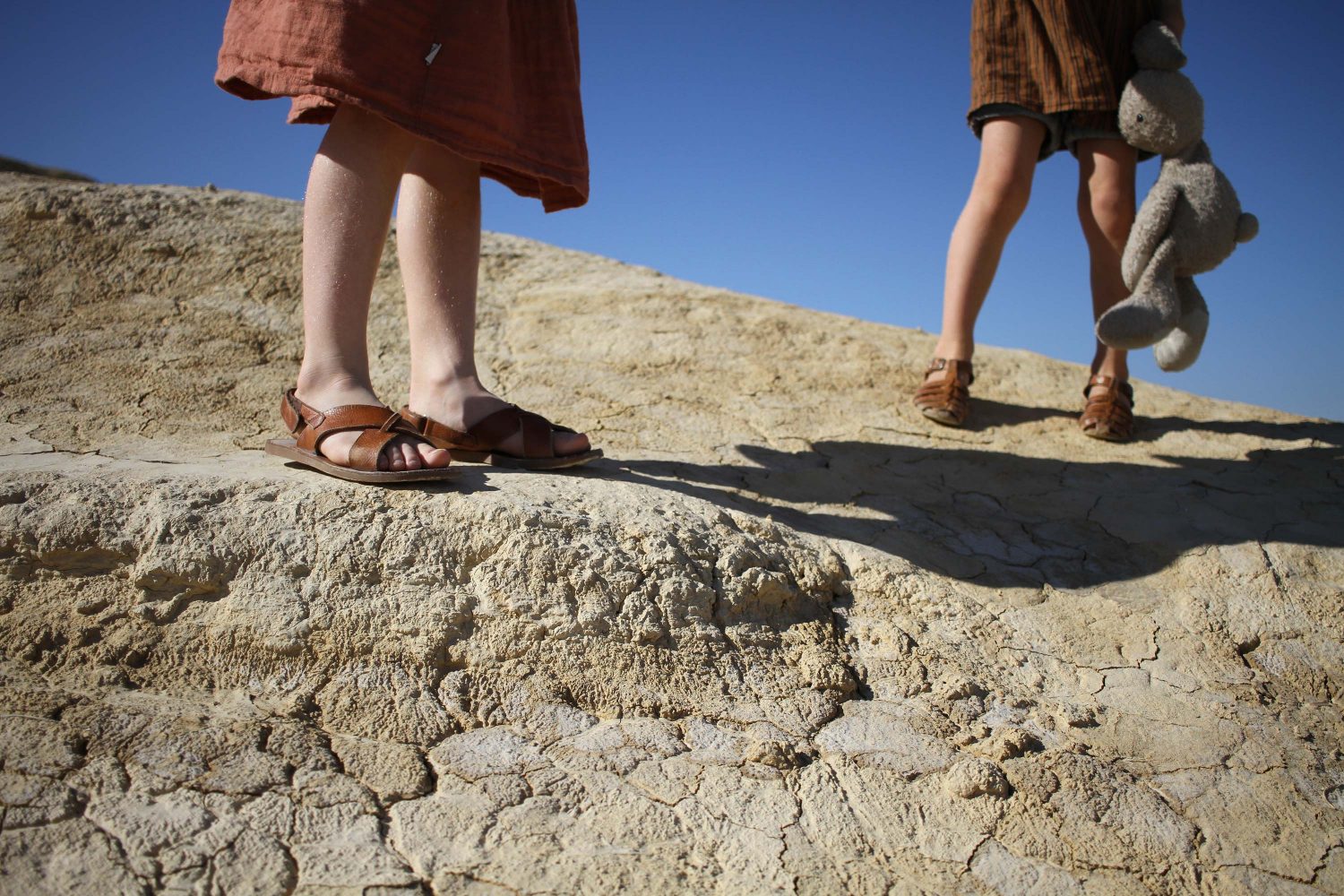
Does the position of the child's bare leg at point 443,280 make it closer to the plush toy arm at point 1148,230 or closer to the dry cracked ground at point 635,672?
the dry cracked ground at point 635,672

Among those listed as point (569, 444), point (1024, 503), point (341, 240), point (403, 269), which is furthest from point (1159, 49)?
point (341, 240)

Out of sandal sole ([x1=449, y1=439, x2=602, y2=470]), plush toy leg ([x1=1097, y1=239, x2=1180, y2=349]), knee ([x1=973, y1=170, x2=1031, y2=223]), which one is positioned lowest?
sandal sole ([x1=449, y1=439, x2=602, y2=470])

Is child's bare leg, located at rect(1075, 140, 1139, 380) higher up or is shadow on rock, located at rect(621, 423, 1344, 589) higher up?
child's bare leg, located at rect(1075, 140, 1139, 380)

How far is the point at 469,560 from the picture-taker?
4.04ft

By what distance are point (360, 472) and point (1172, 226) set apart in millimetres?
1881

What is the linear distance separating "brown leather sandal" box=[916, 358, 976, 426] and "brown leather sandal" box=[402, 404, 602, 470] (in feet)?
3.87

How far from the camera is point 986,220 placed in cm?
229

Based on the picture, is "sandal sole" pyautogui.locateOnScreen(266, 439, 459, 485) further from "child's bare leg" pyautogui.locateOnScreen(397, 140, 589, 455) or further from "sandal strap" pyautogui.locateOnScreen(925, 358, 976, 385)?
"sandal strap" pyautogui.locateOnScreen(925, 358, 976, 385)

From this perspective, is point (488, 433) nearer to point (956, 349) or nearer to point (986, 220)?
point (956, 349)

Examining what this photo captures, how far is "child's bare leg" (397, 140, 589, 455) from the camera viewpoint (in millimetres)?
1498

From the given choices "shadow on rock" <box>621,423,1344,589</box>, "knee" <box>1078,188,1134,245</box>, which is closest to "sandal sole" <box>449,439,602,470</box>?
"shadow on rock" <box>621,423,1344,589</box>

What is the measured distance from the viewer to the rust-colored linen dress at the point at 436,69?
1268mm

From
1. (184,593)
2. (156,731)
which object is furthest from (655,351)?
(156,731)

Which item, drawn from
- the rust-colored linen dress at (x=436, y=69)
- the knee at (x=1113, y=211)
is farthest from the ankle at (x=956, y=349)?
the rust-colored linen dress at (x=436, y=69)
